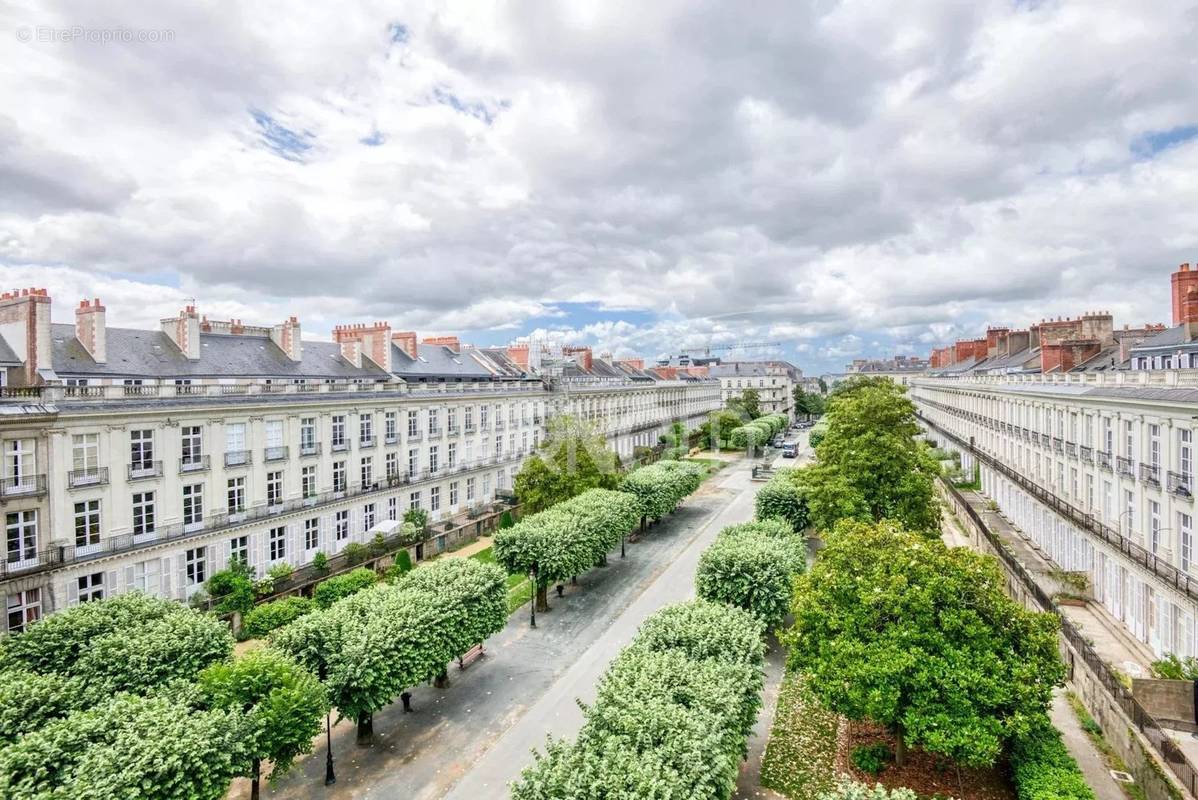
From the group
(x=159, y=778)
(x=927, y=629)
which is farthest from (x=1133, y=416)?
(x=159, y=778)

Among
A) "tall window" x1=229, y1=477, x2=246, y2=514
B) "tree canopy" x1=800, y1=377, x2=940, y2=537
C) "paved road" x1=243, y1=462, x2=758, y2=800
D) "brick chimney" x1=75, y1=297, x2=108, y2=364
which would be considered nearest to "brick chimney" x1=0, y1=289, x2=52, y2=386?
"brick chimney" x1=75, y1=297, x2=108, y2=364

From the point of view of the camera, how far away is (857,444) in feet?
111

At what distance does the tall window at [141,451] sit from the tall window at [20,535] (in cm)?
394

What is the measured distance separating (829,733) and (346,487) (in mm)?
30569

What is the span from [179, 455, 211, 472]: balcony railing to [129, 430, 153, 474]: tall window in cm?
139

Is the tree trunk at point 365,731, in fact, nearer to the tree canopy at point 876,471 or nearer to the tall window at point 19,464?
the tall window at point 19,464

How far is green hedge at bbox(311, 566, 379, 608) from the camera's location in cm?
3009

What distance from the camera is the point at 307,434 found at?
36.1 meters

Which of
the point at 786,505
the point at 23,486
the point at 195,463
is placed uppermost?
the point at 195,463

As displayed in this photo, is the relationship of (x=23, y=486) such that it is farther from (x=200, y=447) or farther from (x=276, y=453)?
(x=276, y=453)

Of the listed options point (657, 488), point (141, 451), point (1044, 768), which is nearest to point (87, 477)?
point (141, 451)

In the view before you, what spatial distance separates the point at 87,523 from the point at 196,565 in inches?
209

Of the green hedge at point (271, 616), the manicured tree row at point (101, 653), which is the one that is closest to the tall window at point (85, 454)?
the manicured tree row at point (101, 653)

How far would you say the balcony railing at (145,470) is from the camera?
1097 inches
